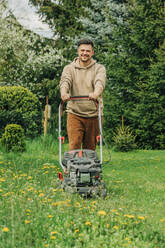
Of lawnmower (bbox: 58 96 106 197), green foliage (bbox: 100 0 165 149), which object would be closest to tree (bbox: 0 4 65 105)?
green foliage (bbox: 100 0 165 149)

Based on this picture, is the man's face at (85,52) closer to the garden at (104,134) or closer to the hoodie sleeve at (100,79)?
the hoodie sleeve at (100,79)

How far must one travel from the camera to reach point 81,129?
17.2 feet

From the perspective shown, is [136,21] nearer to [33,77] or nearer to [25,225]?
[33,77]

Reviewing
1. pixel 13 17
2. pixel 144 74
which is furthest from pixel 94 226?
pixel 13 17

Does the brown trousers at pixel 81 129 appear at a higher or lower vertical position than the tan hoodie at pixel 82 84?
lower

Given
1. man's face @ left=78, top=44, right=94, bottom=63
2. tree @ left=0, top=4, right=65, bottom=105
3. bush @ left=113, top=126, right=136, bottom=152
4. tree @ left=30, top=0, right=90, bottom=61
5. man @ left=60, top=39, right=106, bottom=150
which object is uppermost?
tree @ left=30, top=0, right=90, bottom=61

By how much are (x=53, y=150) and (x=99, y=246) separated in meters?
8.45

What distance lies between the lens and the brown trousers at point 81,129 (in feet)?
17.1

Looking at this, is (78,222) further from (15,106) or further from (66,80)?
(15,106)

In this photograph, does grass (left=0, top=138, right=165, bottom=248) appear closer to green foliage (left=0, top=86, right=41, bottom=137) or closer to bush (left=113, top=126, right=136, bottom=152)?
green foliage (left=0, top=86, right=41, bottom=137)

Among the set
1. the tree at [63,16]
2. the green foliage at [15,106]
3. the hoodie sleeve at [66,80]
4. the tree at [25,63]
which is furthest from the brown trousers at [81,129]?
the tree at [63,16]

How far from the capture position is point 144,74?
525 inches

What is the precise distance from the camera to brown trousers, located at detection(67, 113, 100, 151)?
5207 mm

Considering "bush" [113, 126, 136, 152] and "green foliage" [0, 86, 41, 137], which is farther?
"bush" [113, 126, 136, 152]
